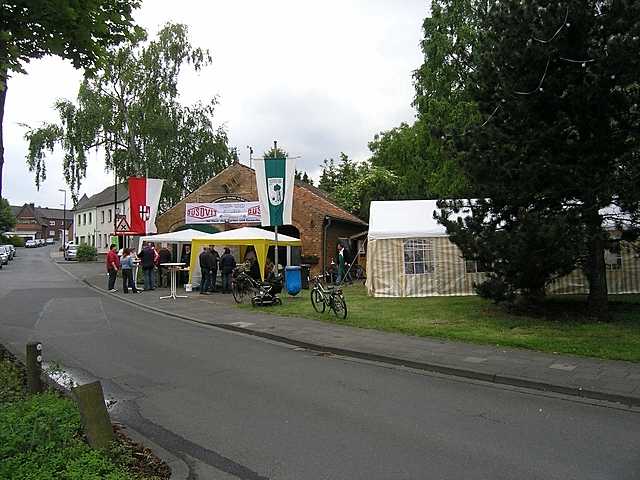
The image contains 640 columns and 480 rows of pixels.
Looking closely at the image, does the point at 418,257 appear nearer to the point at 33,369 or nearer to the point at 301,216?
the point at 301,216

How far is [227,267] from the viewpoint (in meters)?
21.7

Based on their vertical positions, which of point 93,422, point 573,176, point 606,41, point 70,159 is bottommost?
point 93,422

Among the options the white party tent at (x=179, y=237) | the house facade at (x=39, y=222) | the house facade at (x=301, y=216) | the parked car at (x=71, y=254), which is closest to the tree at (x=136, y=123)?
the house facade at (x=301, y=216)

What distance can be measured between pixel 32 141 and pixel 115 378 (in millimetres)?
32092

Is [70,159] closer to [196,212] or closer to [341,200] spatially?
[196,212]

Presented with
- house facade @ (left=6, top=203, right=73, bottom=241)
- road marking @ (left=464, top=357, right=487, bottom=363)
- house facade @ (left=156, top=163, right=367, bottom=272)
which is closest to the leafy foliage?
house facade @ (left=156, top=163, right=367, bottom=272)

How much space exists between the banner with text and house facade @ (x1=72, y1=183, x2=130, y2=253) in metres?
32.5

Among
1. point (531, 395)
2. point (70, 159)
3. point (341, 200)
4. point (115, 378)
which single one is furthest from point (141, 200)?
point (341, 200)

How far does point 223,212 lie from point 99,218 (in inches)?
1811

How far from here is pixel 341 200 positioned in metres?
54.3

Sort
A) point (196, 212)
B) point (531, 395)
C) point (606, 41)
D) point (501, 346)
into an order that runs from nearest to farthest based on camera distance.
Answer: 1. point (531, 395)
2. point (501, 346)
3. point (606, 41)
4. point (196, 212)

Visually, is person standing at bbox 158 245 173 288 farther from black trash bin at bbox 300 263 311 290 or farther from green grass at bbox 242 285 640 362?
green grass at bbox 242 285 640 362

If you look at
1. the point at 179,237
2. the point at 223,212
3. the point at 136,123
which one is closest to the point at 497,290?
the point at 179,237

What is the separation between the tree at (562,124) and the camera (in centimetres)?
1159
